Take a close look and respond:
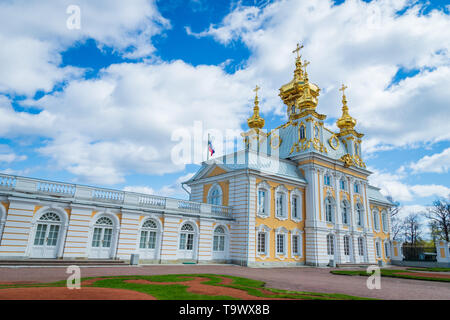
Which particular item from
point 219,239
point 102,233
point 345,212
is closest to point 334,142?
point 345,212

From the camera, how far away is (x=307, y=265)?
25125 millimetres

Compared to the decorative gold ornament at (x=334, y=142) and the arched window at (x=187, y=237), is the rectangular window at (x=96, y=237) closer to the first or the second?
the arched window at (x=187, y=237)

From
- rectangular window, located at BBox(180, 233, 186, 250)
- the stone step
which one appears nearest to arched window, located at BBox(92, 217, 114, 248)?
the stone step

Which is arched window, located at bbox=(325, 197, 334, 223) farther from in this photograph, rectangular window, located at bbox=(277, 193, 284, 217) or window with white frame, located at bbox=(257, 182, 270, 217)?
window with white frame, located at bbox=(257, 182, 270, 217)

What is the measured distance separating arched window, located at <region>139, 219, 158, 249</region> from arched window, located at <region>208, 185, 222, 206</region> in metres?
7.13

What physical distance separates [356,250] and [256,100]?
59.1 ft

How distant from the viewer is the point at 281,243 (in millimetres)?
24406

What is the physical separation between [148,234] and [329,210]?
17324 mm

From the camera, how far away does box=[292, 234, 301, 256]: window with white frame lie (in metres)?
25.2

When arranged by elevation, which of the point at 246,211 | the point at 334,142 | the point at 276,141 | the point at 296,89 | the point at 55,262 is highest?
the point at 296,89

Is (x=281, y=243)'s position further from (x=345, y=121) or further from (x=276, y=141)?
(x=345, y=121)

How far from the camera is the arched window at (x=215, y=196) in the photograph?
25438 millimetres
